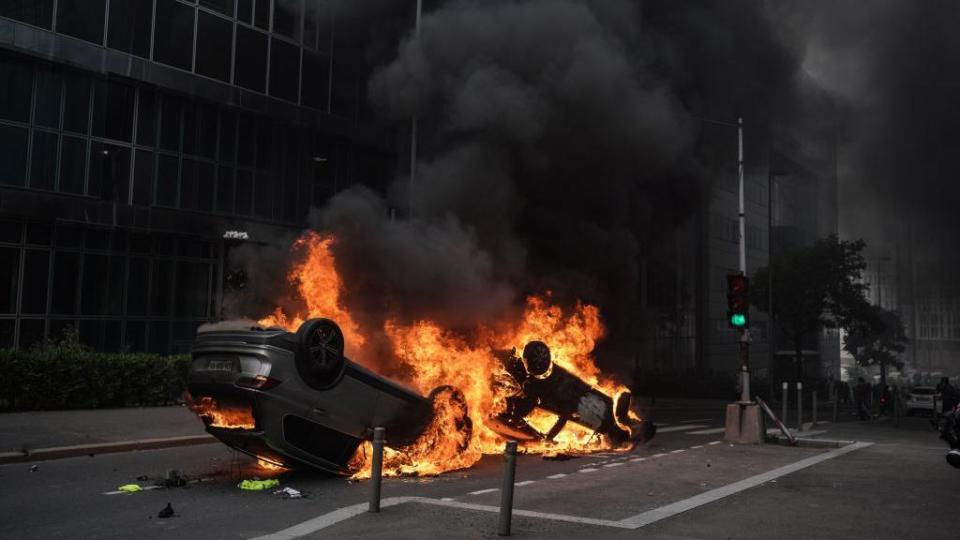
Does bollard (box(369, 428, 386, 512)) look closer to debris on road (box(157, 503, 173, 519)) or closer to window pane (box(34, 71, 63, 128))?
debris on road (box(157, 503, 173, 519))

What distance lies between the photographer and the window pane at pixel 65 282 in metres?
20.6

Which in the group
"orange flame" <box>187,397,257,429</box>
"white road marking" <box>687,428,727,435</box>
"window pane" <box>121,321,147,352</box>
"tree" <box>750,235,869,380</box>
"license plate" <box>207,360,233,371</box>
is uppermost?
"tree" <box>750,235,869,380</box>

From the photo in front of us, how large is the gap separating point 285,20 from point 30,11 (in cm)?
743

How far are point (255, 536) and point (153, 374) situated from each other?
38.6 feet

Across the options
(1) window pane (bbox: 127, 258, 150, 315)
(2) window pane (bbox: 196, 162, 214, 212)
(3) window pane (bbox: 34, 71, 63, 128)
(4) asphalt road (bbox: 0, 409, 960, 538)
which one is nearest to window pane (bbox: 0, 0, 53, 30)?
(3) window pane (bbox: 34, 71, 63, 128)

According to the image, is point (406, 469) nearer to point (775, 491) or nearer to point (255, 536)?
point (255, 536)

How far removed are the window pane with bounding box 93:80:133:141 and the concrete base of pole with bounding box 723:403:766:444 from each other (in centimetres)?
1701

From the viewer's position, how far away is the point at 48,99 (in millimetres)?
20297

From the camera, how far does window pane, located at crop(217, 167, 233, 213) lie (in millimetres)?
23797

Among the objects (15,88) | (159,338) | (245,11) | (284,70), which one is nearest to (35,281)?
(159,338)

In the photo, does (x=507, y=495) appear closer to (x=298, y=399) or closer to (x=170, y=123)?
(x=298, y=399)

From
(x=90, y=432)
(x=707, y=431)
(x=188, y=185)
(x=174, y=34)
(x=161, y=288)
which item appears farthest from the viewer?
(x=188, y=185)

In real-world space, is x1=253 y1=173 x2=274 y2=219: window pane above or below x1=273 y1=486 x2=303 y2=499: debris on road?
above

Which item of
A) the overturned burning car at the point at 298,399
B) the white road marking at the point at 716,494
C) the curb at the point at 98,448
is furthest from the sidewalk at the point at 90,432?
the white road marking at the point at 716,494
